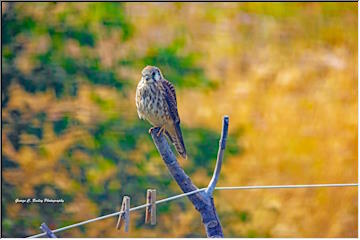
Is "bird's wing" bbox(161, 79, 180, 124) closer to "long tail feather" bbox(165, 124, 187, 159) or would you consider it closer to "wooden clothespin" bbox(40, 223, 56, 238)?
"long tail feather" bbox(165, 124, 187, 159)

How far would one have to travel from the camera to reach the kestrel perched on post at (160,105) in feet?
12.1

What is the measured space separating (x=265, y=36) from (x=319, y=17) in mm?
394

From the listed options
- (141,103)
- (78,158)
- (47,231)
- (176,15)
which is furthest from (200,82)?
(47,231)

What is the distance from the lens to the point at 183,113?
5.20m

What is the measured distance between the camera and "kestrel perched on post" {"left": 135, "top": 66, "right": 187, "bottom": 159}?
3.68 meters

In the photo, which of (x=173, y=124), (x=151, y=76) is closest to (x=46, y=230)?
(x=173, y=124)

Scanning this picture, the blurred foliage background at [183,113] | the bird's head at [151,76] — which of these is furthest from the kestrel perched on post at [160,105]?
the blurred foliage background at [183,113]

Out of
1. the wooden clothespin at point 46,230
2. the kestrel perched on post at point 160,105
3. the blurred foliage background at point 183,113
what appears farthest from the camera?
the blurred foliage background at point 183,113

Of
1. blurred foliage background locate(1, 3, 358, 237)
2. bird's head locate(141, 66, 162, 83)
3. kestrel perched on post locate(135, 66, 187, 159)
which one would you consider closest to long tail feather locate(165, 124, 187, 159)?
kestrel perched on post locate(135, 66, 187, 159)

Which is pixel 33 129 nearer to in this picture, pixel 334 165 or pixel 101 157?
pixel 101 157

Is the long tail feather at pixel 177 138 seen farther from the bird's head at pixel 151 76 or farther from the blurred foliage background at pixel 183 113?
the blurred foliage background at pixel 183 113

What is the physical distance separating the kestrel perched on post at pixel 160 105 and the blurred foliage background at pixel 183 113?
45.3 inches

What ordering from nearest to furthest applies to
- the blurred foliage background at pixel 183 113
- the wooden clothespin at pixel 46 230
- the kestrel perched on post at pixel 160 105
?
the wooden clothespin at pixel 46 230
the kestrel perched on post at pixel 160 105
the blurred foliage background at pixel 183 113

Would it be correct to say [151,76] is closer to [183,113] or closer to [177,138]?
[177,138]
